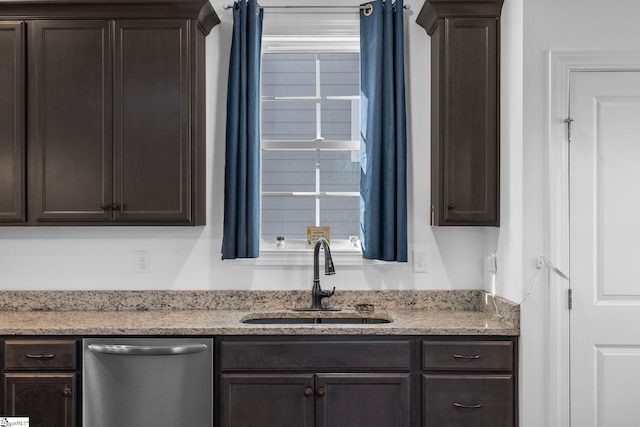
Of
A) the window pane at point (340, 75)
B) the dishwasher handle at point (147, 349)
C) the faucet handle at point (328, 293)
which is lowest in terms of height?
the dishwasher handle at point (147, 349)

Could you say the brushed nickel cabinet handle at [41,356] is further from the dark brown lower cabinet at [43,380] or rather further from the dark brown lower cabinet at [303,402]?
the dark brown lower cabinet at [303,402]

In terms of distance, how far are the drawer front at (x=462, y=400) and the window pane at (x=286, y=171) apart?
4.30 ft

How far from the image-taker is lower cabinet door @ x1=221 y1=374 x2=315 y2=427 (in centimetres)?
255

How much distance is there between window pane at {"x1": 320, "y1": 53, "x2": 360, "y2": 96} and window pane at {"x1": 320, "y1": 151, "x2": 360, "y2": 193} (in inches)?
14.3

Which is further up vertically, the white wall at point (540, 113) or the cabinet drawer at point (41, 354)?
the white wall at point (540, 113)

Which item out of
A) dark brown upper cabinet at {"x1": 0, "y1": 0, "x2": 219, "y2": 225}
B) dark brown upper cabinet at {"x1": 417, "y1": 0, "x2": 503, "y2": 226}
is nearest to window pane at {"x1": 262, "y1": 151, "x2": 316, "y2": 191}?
dark brown upper cabinet at {"x1": 0, "y1": 0, "x2": 219, "y2": 225}

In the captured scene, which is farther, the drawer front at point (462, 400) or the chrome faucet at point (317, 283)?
the chrome faucet at point (317, 283)

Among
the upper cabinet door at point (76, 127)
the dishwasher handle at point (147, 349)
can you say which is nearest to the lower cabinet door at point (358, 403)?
the dishwasher handle at point (147, 349)

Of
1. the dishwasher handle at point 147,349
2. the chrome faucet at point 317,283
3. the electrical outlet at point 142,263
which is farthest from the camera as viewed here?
the electrical outlet at point 142,263

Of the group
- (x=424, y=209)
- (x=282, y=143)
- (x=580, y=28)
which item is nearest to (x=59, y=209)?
(x=282, y=143)

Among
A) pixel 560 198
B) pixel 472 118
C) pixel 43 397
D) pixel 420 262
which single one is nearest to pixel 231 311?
pixel 43 397

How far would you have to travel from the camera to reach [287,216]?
10.8 ft

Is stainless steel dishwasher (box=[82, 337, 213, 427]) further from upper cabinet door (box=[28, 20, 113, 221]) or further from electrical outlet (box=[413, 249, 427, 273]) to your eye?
electrical outlet (box=[413, 249, 427, 273])

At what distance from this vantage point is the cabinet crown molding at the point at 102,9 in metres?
2.81
